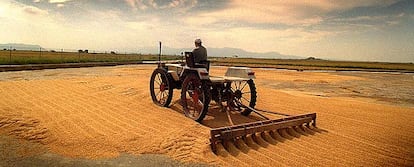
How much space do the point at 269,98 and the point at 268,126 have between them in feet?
16.9

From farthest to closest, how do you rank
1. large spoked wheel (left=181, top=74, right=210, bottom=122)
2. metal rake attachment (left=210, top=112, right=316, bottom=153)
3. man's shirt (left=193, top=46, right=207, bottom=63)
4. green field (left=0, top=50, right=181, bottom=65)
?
green field (left=0, top=50, right=181, bottom=65)
man's shirt (left=193, top=46, right=207, bottom=63)
large spoked wheel (left=181, top=74, right=210, bottom=122)
metal rake attachment (left=210, top=112, right=316, bottom=153)

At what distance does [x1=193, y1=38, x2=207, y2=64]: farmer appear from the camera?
7054mm

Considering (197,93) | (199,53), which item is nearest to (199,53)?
(199,53)

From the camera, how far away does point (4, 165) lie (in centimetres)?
426

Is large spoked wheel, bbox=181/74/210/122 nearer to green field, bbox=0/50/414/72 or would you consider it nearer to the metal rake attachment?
the metal rake attachment

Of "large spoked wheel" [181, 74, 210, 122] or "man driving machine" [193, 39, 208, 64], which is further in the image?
"man driving machine" [193, 39, 208, 64]

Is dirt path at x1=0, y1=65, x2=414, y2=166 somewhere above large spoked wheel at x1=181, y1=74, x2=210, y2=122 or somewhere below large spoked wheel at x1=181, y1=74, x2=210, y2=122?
below

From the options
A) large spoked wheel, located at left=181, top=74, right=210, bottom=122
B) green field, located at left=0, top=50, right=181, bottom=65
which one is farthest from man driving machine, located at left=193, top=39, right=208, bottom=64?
green field, located at left=0, top=50, right=181, bottom=65

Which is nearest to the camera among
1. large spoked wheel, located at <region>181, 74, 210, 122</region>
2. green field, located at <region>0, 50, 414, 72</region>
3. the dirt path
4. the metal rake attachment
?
the dirt path

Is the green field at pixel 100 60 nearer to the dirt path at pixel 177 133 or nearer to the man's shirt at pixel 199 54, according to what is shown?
the dirt path at pixel 177 133

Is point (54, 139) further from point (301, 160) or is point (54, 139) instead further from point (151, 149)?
point (301, 160)

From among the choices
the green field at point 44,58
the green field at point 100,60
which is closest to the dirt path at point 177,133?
the green field at point 44,58

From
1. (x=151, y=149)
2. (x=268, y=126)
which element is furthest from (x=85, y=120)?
(x=268, y=126)

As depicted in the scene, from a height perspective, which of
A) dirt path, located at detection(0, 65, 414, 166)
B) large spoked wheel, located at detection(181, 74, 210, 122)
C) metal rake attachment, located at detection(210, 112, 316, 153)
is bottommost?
dirt path, located at detection(0, 65, 414, 166)
